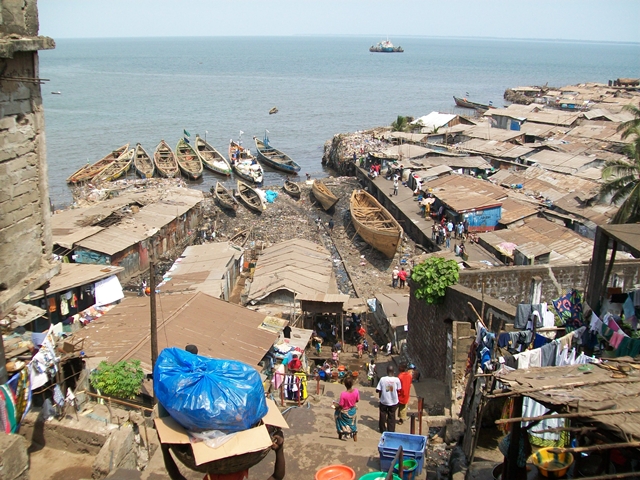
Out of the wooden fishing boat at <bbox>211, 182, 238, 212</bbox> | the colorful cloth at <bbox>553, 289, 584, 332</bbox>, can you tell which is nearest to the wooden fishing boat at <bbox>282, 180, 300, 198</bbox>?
the wooden fishing boat at <bbox>211, 182, 238, 212</bbox>

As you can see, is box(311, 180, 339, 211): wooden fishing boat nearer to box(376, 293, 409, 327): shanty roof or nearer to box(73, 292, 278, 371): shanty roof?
box(376, 293, 409, 327): shanty roof

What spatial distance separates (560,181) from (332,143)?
22.3m

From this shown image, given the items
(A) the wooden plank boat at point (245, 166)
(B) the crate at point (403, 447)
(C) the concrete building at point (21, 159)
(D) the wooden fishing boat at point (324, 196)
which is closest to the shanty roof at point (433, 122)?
(A) the wooden plank boat at point (245, 166)

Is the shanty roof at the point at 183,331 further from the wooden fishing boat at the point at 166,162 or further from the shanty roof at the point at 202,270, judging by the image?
the wooden fishing boat at the point at 166,162

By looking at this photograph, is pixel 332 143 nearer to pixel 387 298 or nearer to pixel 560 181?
pixel 560 181

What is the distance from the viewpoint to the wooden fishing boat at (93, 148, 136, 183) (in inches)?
1510

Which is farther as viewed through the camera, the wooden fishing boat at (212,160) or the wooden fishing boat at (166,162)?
the wooden fishing boat at (212,160)

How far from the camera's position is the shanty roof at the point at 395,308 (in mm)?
17219

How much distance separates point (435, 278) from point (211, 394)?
931 centimetres

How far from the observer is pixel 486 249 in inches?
944

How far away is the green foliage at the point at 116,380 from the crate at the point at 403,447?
4.80 metres

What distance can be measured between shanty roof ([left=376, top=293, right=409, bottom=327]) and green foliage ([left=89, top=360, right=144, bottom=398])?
857 centimetres

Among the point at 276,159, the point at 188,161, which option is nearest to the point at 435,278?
the point at 188,161

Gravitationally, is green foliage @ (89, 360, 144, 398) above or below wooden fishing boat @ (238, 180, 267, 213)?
above
